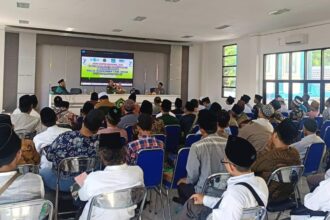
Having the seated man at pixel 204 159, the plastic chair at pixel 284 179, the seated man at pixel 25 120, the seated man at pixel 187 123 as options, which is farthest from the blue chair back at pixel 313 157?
the seated man at pixel 25 120

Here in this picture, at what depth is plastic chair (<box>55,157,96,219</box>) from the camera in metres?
2.88

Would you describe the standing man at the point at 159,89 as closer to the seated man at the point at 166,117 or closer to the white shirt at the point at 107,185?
the seated man at the point at 166,117

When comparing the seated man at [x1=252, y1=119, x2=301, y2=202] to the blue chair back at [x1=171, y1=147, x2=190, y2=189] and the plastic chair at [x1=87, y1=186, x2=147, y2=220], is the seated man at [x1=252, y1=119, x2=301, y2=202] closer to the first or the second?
the blue chair back at [x1=171, y1=147, x2=190, y2=189]

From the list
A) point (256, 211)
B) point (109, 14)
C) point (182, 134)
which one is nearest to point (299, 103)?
point (182, 134)

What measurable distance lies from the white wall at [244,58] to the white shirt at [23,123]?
8246 mm

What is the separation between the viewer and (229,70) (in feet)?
44.7

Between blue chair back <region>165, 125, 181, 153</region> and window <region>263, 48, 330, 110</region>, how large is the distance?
6.39 metres

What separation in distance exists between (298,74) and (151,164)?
8.78 metres

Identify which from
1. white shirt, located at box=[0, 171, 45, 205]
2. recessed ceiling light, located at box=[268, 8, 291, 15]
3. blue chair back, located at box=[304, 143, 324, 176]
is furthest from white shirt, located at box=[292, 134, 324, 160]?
recessed ceiling light, located at box=[268, 8, 291, 15]

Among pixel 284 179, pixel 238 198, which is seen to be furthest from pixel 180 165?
pixel 238 198

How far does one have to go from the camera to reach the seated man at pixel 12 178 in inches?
73.6

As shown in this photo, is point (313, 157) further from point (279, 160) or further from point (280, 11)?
point (280, 11)

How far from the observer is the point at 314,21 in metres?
9.59

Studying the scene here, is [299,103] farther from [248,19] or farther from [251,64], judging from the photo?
[251,64]
